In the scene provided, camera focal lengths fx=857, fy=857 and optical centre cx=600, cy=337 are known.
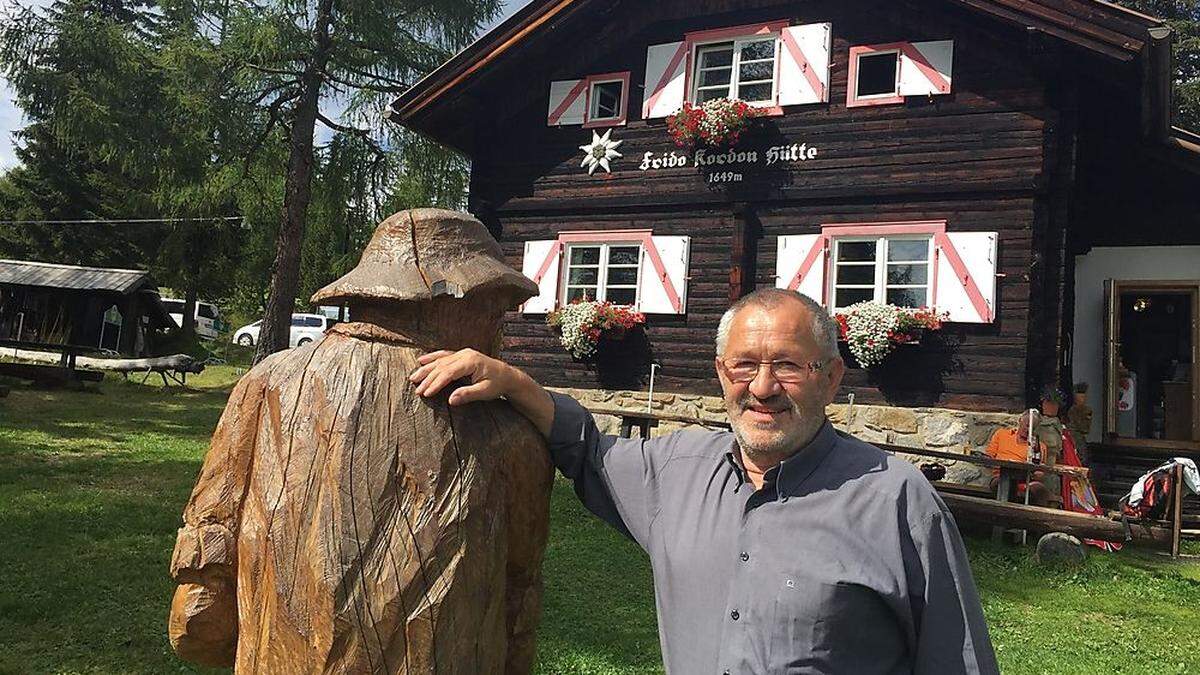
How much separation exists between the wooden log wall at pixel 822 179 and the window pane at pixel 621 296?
509mm

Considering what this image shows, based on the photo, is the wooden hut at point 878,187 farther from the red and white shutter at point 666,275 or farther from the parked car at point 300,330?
the parked car at point 300,330

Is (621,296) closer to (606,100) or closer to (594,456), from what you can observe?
(606,100)

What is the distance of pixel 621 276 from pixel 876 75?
13.4 feet

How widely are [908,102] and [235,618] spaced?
10.1 meters

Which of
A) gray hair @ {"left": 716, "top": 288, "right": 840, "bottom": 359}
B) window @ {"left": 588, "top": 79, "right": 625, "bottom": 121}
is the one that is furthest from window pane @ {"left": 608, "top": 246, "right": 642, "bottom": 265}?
gray hair @ {"left": 716, "top": 288, "right": 840, "bottom": 359}

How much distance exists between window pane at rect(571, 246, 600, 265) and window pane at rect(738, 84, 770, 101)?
2818mm

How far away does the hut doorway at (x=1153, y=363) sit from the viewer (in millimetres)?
10531

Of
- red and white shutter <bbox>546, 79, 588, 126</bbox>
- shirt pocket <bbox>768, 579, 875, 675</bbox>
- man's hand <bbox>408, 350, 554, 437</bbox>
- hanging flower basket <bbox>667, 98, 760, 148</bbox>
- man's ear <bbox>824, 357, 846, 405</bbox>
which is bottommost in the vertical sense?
shirt pocket <bbox>768, 579, 875, 675</bbox>

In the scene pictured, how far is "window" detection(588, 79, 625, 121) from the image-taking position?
1194cm

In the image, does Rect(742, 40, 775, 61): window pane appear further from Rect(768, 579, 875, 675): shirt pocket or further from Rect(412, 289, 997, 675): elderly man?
Rect(768, 579, 875, 675): shirt pocket

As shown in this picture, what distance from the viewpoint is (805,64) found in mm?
10586

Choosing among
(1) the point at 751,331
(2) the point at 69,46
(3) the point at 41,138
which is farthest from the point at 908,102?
(3) the point at 41,138

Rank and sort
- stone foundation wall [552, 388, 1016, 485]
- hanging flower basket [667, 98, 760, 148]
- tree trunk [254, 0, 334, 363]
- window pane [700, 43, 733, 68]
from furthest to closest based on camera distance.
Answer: tree trunk [254, 0, 334, 363], window pane [700, 43, 733, 68], hanging flower basket [667, 98, 760, 148], stone foundation wall [552, 388, 1016, 485]

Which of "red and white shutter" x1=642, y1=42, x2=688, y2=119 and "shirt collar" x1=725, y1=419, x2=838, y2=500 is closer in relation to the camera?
"shirt collar" x1=725, y1=419, x2=838, y2=500
